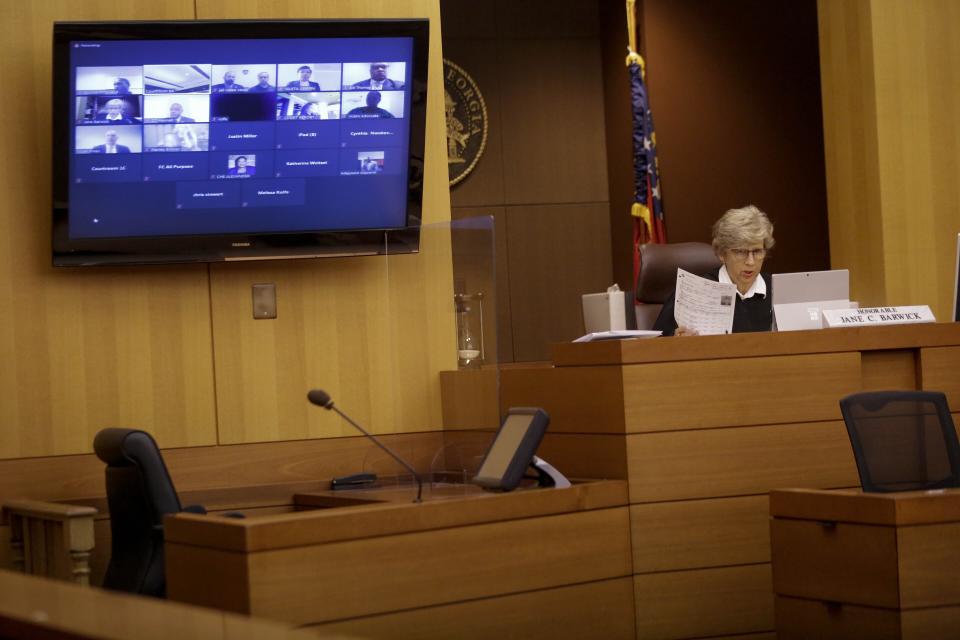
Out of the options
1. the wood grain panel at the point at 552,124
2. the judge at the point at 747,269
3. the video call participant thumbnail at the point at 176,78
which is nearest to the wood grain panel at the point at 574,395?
the judge at the point at 747,269

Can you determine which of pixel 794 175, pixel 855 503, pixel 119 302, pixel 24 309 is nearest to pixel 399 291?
pixel 119 302

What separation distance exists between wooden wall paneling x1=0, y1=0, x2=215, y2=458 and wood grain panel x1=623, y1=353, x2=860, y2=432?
1638mm

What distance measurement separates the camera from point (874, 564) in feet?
12.2

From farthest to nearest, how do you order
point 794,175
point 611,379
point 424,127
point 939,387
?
point 794,175 < point 424,127 < point 939,387 < point 611,379

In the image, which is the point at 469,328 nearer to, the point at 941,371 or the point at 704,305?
the point at 704,305

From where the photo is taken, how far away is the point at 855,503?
3.78 m

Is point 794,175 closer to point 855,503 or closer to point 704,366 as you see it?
point 704,366

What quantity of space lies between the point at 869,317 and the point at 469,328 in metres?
1.40

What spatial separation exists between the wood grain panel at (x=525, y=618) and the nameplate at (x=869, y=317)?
1.19 metres

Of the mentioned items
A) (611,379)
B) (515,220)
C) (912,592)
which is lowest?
(912,592)

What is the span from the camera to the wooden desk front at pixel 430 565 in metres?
3.62

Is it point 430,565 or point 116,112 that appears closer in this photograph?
point 430,565

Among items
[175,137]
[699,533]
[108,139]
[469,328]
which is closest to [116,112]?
[108,139]

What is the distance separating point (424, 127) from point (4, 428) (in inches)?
72.9
